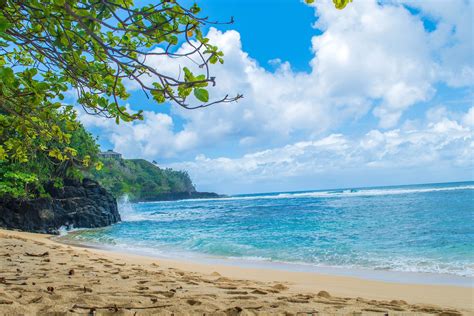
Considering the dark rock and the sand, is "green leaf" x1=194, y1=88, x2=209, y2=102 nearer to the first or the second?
the sand

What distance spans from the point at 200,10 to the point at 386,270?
22.5ft

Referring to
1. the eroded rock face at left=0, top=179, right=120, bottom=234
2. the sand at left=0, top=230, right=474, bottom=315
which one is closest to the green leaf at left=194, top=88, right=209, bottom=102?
the sand at left=0, top=230, right=474, bottom=315

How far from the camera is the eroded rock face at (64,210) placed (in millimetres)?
16969

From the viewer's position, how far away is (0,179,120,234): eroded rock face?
55.7ft

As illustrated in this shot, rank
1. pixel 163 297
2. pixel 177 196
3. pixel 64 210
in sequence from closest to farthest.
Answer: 1. pixel 163 297
2. pixel 64 210
3. pixel 177 196

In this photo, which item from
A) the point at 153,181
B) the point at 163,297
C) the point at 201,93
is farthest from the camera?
the point at 153,181

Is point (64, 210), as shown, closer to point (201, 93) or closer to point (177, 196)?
point (201, 93)

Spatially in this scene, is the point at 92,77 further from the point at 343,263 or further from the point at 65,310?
the point at 343,263

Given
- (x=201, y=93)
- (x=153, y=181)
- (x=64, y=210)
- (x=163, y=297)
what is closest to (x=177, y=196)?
(x=153, y=181)

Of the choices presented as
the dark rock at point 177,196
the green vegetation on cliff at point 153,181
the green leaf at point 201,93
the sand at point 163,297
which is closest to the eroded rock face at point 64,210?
the sand at point 163,297

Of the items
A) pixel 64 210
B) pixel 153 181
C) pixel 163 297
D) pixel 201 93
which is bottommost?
pixel 64 210

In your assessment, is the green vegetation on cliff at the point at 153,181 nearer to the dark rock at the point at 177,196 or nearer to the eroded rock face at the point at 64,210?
the dark rock at the point at 177,196

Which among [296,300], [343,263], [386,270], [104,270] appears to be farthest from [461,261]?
[104,270]

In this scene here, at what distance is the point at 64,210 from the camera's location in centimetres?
1930
